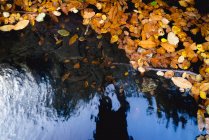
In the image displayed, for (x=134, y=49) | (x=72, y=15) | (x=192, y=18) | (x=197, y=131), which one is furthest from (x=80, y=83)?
(x=192, y=18)

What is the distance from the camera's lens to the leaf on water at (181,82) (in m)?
3.49

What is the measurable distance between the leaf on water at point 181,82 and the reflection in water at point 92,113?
0.15m

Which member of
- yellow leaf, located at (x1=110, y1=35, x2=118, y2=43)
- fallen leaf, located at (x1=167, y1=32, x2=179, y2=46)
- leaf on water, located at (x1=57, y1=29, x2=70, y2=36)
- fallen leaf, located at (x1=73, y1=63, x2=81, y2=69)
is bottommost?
fallen leaf, located at (x1=73, y1=63, x2=81, y2=69)

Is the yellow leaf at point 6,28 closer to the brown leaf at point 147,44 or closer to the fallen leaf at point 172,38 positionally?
the brown leaf at point 147,44

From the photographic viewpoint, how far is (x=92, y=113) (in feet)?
10.7

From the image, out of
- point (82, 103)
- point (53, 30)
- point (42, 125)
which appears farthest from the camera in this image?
point (53, 30)

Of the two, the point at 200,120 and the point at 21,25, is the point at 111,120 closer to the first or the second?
the point at 200,120

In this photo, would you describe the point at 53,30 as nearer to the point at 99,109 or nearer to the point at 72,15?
the point at 72,15

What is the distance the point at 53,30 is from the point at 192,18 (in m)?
2.20

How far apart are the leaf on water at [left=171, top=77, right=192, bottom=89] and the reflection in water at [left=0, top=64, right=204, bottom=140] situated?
0.15m

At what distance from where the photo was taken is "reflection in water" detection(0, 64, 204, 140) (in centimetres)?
310

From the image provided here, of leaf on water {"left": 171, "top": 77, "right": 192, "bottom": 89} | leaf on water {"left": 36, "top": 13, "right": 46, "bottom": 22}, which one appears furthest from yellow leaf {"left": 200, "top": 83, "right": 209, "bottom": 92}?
leaf on water {"left": 36, "top": 13, "right": 46, "bottom": 22}

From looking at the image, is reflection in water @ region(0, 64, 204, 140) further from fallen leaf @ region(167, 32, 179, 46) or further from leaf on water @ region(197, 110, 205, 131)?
fallen leaf @ region(167, 32, 179, 46)

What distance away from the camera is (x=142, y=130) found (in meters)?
3.14
